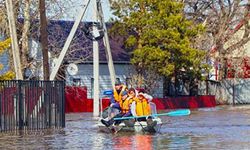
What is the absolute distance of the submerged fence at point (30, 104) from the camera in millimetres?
28406

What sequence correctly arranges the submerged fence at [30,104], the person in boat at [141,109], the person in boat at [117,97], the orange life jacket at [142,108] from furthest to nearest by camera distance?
the person in boat at [117,97] → the submerged fence at [30,104] → the orange life jacket at [142,108] → the person in boat at [141,109]

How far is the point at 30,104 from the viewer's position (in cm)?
2897

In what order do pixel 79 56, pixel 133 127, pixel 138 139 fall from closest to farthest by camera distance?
pixel 138 139
pixel 133 127
pixel 79 56

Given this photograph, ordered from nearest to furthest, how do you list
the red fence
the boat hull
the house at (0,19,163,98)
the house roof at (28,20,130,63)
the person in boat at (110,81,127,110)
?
the boat hull
the person in boat at (110,81,127,110)
the house at (0,19,163,98)
the house roof at (28,20,130,63)
the red fence

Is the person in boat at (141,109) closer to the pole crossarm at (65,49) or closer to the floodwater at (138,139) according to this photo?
the floodwater at (138,139)

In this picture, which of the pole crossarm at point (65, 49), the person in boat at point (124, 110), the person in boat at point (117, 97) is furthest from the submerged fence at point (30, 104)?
the pole crossarm at point (65, 49)

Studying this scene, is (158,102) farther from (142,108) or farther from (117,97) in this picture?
(142,108)

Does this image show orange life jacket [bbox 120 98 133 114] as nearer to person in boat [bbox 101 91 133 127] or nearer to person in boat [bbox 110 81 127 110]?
person in boat [bbox 101 91 133 127]

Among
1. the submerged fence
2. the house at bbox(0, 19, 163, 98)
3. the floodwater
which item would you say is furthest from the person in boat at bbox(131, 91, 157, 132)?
the house at bbox(0, 19, 163, 98)

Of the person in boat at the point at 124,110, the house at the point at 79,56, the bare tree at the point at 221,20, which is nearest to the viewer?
the person in boat at the point at 124,110

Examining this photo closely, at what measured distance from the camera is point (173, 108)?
177 ft

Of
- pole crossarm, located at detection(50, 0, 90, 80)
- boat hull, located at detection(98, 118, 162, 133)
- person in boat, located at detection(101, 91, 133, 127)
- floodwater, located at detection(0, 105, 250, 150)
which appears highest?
pole crossarm, located at detection(50, 0, 90, 80)

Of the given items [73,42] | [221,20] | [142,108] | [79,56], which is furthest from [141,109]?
[221,20]

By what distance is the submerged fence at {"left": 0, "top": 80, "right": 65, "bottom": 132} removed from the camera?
28.4m
